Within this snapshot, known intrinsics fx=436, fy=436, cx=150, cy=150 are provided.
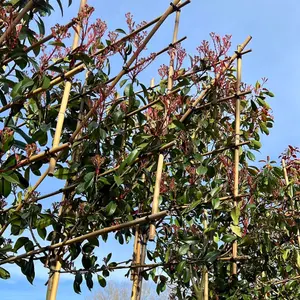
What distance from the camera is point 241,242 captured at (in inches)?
73.5

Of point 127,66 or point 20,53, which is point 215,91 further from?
point 20,53

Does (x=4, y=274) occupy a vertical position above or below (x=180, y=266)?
below

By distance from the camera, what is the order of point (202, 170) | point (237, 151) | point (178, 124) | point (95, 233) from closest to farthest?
1. point (95, 233)
2. point (178, 124)
3. point (202, 170)
4. point (237, 151)

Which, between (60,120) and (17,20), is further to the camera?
(60,120)

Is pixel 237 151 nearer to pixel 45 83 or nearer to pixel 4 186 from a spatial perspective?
pixel 45 83

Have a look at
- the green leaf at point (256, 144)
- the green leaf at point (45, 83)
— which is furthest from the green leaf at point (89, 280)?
the green leaf at point (256, 144)

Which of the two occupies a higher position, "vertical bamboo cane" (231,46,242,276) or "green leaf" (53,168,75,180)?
"vertical bamboo cane" (231,46,242,276)

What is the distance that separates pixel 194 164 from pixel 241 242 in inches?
15.8

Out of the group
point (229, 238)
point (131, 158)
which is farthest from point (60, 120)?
point (229, 238)

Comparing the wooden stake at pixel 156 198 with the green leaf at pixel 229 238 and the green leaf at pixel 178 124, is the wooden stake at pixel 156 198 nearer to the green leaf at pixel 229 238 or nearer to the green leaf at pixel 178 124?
the green leaf at pixel 178 124

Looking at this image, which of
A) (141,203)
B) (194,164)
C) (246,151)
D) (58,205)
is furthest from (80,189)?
(246,151)

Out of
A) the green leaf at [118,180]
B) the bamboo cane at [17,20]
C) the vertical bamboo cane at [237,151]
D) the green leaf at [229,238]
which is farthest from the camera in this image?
the vertical bamboo cane at [237,151]

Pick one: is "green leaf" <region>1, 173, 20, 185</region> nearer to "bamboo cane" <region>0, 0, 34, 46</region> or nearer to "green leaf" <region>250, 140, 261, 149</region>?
"bamboo cane" <region>0, 0, 34, 46</region>

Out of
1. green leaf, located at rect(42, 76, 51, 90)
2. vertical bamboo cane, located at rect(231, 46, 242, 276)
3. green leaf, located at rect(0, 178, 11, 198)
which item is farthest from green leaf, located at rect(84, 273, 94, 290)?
vertical bamboo cane, located at rect(231, 46, 242, 276)
